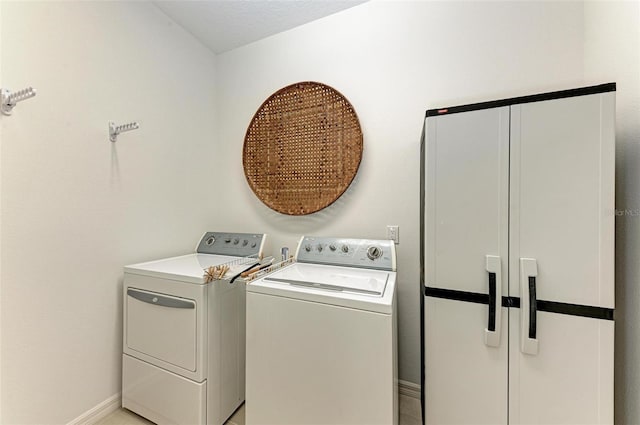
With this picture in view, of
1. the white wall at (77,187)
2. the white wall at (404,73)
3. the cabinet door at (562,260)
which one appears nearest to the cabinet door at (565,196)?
the cabinet door at (562,260)

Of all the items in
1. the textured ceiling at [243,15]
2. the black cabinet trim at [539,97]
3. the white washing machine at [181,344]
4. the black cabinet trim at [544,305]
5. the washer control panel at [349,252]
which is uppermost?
the textured ceiling at [243,15]

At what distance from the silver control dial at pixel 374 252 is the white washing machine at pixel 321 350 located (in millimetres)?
209

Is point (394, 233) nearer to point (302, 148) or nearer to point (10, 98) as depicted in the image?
point (302, 148)

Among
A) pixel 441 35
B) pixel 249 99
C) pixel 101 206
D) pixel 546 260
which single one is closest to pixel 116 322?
pixel 101 206

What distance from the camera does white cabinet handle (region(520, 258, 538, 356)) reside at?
Answer: 3.42 ft

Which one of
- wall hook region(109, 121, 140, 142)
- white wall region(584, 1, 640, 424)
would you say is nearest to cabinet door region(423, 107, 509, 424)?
white wall region(584, 1, 640, 424)

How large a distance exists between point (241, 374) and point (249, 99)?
2.12 metres

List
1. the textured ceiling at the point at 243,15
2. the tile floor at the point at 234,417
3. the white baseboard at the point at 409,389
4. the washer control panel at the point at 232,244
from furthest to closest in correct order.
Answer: the washer control panel at the point at 232,244 → the textured ceiling at the point at 243,15 → the white baseboard at the point at 409,389 → the tile floor at the point at 234,417

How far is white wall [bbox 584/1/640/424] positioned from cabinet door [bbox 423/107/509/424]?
0.45 m

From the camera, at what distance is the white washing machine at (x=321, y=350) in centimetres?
102

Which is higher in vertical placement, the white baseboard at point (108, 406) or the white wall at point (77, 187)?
the white wall at point (77, 187)

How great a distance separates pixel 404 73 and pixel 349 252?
126 cm

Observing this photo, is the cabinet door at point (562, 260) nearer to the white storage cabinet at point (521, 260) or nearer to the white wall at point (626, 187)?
the white storage cabinet at point (521, 260)

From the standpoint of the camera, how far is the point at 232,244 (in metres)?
2.01
